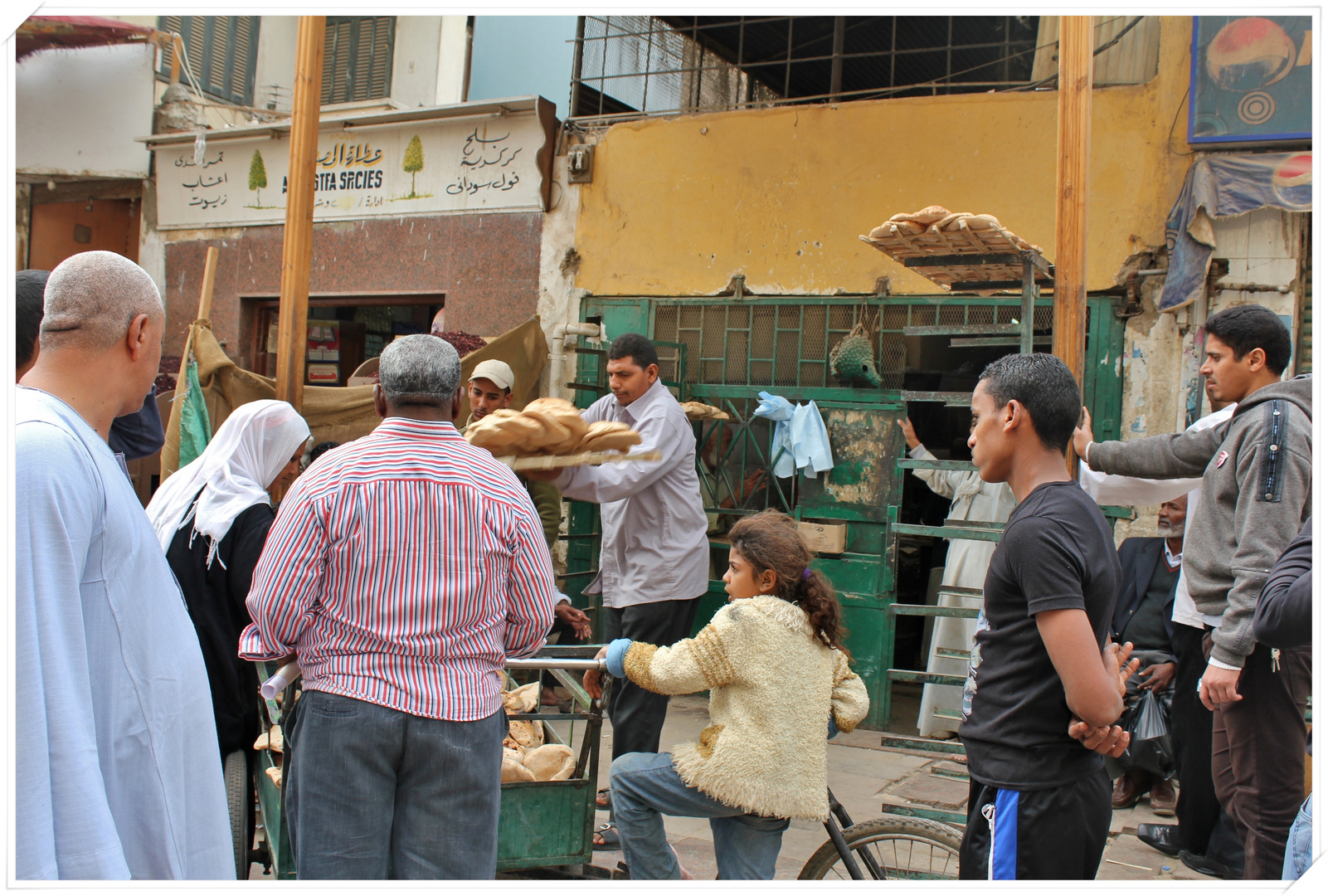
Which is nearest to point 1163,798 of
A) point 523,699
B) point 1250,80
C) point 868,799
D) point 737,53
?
point 868,799

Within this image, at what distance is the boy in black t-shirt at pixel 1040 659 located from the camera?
1.88 m

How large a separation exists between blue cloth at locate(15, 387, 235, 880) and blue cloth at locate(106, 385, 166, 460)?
1.92 meters

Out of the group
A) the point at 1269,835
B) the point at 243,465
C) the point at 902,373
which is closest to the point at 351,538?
the point at 243,465

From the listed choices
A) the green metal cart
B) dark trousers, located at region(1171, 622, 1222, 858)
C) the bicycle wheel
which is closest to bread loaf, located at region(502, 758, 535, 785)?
the green metal cart

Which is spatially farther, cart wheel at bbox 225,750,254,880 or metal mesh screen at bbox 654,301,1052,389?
metal mesh screen at bbox 654,301,1052,389

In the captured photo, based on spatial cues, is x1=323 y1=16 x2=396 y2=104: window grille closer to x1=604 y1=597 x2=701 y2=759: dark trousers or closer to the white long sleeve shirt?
the white long sleeve shirt

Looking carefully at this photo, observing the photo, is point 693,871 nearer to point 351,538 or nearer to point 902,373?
point 351,538

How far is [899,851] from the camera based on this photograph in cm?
286

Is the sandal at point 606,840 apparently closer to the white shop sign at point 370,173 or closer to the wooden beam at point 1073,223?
the wooden beam at point 1073,223

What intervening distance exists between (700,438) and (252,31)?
19.5ft

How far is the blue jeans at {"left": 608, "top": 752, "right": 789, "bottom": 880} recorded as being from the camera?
264cm

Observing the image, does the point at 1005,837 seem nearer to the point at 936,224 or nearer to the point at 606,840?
the point at 606,840

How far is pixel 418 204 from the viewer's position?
7.20 metres

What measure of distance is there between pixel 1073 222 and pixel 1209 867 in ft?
8.10
